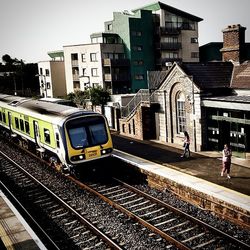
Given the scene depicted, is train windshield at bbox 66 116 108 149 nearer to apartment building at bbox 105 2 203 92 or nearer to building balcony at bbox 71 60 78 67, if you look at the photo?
apartment building at bbox 105 2 203 92

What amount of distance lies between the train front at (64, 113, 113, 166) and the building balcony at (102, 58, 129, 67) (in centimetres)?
3352

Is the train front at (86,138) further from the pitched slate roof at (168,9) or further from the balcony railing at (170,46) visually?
the pitched slate roof at (168,9)

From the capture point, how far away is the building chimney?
23081 mm

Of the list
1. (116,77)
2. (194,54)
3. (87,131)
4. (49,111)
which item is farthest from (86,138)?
(194,54)

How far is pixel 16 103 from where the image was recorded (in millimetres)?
26078

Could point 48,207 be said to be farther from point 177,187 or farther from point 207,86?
point 207,86

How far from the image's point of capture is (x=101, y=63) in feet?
165

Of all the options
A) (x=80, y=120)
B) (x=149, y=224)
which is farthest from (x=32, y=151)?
(x=149, y=224)

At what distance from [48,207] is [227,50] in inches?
655

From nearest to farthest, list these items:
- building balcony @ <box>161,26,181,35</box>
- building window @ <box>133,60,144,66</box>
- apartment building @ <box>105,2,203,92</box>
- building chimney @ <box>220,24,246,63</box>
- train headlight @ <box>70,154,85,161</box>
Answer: train headlight @ <box>70,154,85,161</box>, building chimney @ <box>220,24,246,63</box>, apartment building @ <box>105,2,203,92</box>, building window @ <box>133,60,144,66</box>, building balcony @ <box>161,26,181,35</box>

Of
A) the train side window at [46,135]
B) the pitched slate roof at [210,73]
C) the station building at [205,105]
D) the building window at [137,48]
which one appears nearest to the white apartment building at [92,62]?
the building window at [137,48]

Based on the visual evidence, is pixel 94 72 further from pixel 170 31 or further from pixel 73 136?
pixel 73 136

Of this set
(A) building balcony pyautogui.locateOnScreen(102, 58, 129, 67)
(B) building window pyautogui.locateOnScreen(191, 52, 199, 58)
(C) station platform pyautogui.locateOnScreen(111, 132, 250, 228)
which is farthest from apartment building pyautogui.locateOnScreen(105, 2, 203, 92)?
(C) station platform pyautogui.locateOnScreen(111, 132, 250, 228)

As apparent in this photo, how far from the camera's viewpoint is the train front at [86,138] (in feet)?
53.3
